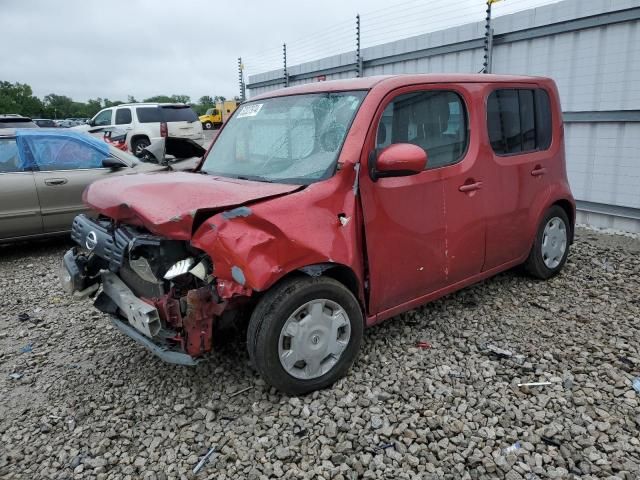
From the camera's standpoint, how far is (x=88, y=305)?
4.44 m

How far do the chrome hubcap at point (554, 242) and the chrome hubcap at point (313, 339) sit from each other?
97.6 inches

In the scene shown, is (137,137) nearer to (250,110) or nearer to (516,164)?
(250,110)

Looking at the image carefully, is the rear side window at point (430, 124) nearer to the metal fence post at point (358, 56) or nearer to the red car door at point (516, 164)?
the red car door at point (516, 164)

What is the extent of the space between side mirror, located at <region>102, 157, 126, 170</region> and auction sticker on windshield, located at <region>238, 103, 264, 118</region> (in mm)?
2998

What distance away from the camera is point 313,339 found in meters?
2.80

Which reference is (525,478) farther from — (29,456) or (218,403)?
(29,456)

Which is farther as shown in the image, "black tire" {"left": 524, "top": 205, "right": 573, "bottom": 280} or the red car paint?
"black tire" {"left": 524, "top": 205, "right": 573, "bottom": 280}

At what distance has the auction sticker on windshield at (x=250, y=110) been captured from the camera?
375 cm

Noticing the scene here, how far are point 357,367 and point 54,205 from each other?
182 inches

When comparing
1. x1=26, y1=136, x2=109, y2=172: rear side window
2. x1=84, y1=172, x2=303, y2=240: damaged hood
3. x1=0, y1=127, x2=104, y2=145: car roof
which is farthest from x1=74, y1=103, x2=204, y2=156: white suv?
x1=84, y1=172, x2=303, y2=240: damaged hood

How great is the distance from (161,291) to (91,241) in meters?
0.76

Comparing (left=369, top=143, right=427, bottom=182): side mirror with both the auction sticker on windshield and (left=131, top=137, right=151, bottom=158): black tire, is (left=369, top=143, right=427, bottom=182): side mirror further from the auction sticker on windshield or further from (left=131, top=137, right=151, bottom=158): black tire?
(left=131, top=137, right=151, bottom=158): black tire

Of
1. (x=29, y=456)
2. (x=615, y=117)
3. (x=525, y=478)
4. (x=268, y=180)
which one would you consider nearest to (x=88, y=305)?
(x=29, y=456)

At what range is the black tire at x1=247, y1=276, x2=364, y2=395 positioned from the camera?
2.62 m
